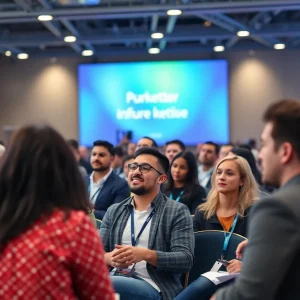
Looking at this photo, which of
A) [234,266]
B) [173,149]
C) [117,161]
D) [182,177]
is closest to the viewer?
[234,266]

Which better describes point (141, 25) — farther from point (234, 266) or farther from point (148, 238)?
point (234, 266)

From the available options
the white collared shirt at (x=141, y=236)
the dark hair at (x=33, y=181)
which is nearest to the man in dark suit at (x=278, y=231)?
the dark hair at (x=33, y=181)

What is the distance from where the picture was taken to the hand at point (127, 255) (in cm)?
281

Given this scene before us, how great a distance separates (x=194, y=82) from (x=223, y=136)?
139 centimetres

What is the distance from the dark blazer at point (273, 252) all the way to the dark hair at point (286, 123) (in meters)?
0.15

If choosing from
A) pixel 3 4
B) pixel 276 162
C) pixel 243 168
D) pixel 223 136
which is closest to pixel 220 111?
pixel 223 136

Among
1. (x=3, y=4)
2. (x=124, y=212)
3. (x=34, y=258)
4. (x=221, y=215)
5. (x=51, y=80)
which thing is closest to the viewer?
(x=34, y=258)

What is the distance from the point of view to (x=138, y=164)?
345 centimetres

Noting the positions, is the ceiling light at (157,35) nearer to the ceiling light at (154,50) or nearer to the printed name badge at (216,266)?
the ceiling light at (154,50)

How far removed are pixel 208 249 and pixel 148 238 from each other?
382mm

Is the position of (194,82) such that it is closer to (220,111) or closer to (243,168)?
(220,111)

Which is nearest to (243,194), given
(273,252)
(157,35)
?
(273,252)

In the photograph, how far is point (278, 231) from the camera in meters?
1.50

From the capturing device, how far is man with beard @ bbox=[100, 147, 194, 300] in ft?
9.37
